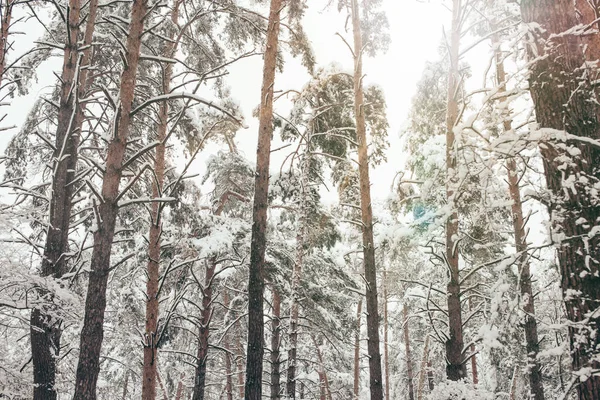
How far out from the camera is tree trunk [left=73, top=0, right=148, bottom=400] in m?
4.09

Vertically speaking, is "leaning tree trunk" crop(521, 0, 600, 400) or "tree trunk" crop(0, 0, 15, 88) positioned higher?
"tree trunk" crop(0, 0, 15, 88)

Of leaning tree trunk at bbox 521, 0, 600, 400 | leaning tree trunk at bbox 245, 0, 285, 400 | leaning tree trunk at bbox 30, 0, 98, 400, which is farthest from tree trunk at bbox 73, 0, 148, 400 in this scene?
leaning tree trunk at bbox 521, 0, 600, 400

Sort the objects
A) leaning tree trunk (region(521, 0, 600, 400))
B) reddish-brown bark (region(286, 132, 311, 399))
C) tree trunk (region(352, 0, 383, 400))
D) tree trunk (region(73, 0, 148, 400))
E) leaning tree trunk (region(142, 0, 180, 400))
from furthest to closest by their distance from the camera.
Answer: reddish-brown bark (region(286, 132, 311, 399)) → tree trunk (region(352, 0, 383, 400)) → leaning tree trunk (region(142, 0, 180, 400)) → tree trunk (region(73, 0, 148, 400)) → leaning tree trunk (region(521, 0, 600, 400))

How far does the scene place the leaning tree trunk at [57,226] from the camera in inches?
233

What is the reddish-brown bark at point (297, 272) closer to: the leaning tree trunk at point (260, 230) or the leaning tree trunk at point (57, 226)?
the leaning tree trunk at point (260, 230)

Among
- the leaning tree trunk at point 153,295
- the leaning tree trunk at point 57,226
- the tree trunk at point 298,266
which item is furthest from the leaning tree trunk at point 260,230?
the leaning tree trunk at point 57,226

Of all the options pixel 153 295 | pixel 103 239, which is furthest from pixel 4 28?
pixel 153 295

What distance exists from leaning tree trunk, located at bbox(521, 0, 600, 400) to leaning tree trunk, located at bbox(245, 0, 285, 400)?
4.15 m

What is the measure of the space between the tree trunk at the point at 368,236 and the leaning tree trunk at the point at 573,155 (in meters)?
4.67

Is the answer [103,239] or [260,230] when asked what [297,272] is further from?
[103,239]

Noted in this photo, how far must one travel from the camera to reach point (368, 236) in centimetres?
805

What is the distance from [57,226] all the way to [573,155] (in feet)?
23.9

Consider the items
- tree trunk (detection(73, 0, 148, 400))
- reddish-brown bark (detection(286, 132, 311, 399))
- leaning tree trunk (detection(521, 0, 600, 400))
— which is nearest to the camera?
leaning tree trunk (detection(521, 0, 600, 400))

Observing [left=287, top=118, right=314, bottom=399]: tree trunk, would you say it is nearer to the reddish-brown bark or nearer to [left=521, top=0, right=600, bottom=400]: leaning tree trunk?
the reddish-brown bark
